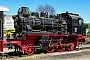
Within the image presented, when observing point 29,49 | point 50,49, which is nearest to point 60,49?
point 50,49

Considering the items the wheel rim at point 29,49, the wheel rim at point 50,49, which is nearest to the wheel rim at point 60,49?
the wheel rim at point 50,49

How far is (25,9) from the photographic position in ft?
62.1

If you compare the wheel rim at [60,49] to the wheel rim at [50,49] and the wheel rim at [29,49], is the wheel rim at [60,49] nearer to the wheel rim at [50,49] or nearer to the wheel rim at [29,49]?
the wheel rim at [50,49]

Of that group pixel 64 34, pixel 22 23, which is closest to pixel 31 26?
pixel 22 23

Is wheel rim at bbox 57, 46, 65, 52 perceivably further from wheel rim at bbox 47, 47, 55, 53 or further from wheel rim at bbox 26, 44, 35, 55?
wheel rim at bbox 26, 44, 35, 55

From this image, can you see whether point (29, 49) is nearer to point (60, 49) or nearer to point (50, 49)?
point (50, 49)

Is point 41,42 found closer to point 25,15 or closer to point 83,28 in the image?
point 25,15

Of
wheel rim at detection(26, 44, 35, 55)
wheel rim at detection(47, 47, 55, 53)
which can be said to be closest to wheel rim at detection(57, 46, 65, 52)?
wheel rim at detection(47, 47, 55, 53)

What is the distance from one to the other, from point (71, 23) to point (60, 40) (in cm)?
238

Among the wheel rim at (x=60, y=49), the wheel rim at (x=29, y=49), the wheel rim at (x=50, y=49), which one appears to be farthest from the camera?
the wheel rim at (x=60, y=49)

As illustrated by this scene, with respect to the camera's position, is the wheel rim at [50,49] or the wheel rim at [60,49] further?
the wheel rim at [60,49]

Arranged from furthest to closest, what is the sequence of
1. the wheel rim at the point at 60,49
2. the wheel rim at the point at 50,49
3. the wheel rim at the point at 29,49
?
the wheel rim at the point at 60,49 → the wheel rim at the point at 50,49 → the wheel rim at the point at 29,49

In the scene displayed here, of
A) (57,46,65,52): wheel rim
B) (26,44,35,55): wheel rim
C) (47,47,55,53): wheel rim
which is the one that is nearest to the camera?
(26,44,35,55): wheel rim

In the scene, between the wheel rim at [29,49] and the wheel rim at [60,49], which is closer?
the wheel rim at [29,49]
